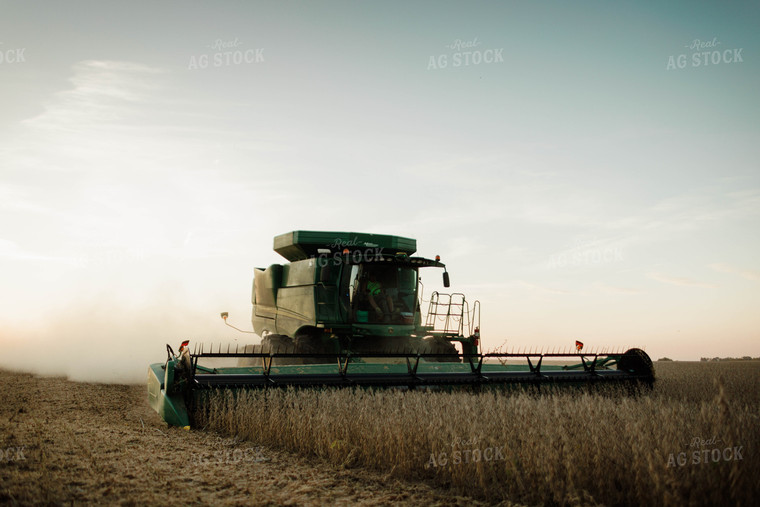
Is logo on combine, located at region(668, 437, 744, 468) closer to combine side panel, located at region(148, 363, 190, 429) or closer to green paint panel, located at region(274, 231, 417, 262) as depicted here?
combine side panel, located at region(148, 363, 190, 429)

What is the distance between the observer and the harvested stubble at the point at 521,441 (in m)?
3.99

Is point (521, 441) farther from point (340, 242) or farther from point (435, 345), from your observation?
point (340, 242)

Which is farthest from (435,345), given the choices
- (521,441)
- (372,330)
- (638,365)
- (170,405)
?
(521,441)

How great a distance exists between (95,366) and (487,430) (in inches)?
652

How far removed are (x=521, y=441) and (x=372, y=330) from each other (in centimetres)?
644

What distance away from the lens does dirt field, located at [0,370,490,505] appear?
4523 mm

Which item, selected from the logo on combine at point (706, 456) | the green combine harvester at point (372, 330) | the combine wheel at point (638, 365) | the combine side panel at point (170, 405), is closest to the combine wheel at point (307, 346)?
the green combine harvester at point (372, 330)

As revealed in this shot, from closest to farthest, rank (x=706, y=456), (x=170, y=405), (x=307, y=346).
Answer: (x=706, y=456)
(x=170, y=405)
(x=307, y=346)

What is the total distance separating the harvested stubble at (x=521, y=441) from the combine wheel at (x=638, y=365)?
4296 millimetres

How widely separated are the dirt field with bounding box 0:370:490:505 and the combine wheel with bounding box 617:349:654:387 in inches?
278

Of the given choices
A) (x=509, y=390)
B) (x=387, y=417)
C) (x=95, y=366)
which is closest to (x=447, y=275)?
(x=509, y=390)

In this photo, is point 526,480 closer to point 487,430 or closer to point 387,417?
point 487,430

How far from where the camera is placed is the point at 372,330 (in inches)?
444

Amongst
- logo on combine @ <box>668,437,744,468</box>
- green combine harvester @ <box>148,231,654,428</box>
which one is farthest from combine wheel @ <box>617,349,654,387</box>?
logo on combine @ <box>668,437,744,468</box>
